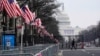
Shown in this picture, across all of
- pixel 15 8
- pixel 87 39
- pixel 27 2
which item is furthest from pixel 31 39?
pixel 87 39

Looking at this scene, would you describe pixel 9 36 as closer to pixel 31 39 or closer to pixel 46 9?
pixel 31 39

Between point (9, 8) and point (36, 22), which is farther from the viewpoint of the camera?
point (36, 22)

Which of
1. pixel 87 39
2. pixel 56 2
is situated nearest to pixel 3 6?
pixel 56 2

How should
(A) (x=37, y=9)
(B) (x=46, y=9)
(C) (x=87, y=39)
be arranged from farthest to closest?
1. (C) (x=87, y=39)
2. (B) (x=46, y=9)
3. (A) (x=37, y=9)

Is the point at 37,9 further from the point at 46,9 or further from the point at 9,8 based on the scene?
the point at 9,8

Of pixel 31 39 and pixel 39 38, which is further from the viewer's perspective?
pixel 39 38

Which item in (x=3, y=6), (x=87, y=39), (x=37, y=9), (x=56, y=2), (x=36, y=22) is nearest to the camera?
(x=3, y=6)

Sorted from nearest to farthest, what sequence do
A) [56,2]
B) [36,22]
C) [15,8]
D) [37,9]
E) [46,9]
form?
[15,8]
[36,22]
[37,9]
[46,9]
[56,2]

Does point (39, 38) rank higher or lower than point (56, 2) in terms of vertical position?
lower

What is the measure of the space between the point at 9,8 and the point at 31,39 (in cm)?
3157

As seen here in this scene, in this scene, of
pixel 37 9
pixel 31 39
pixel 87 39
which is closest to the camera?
pixel 31 39

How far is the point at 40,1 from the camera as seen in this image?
70.6 metres

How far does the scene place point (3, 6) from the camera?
30000mm

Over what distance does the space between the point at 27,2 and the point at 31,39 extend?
5438 millimetres
